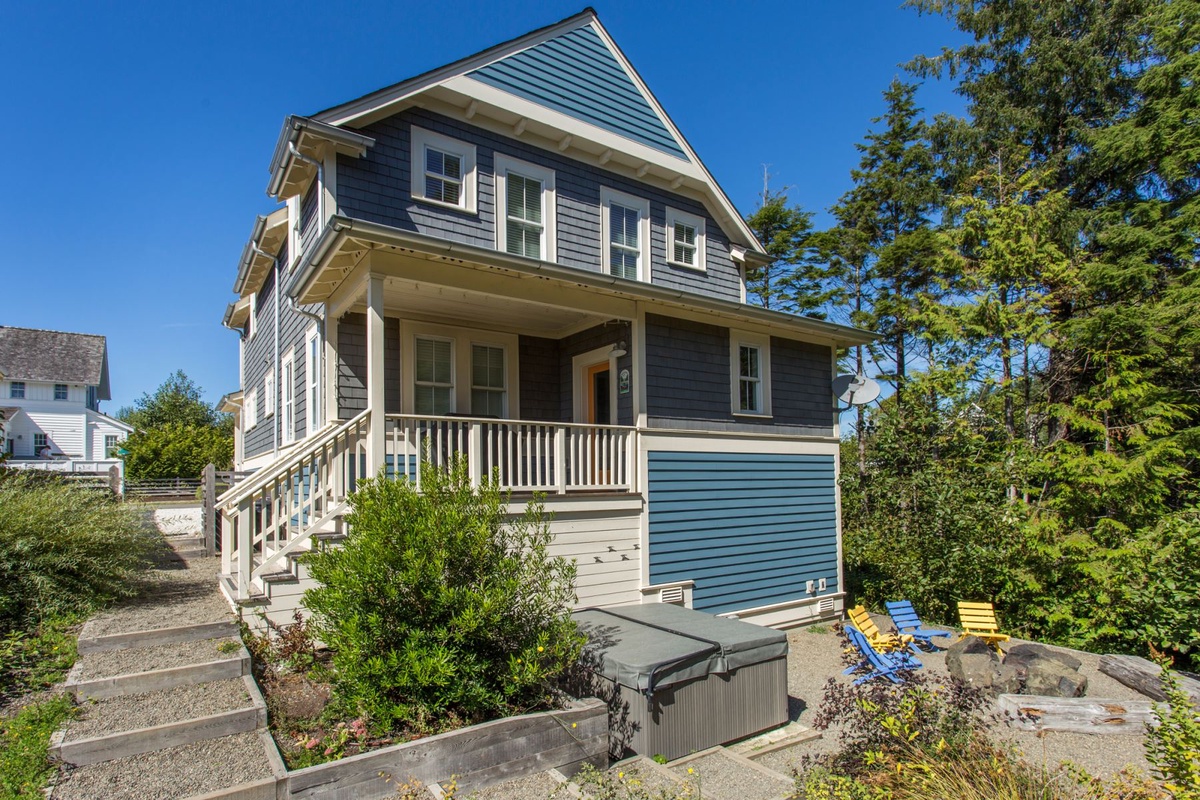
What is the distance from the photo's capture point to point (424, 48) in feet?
40.4

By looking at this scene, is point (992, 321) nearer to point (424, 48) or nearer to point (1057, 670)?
point (1057, 670)

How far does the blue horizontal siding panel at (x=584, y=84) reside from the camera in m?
10.5

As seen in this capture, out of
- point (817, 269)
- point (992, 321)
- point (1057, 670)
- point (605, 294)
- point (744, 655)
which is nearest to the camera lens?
point (744, 655)

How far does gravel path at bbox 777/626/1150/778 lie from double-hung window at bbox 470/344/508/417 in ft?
19.0

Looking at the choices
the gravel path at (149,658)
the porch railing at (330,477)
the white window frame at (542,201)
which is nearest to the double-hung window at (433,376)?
the porch railing at (330,477)

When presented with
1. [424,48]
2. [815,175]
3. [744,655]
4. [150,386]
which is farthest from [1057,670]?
[150,386]

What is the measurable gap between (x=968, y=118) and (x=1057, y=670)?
17.3 meters

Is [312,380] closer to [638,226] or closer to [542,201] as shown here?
[542,201]

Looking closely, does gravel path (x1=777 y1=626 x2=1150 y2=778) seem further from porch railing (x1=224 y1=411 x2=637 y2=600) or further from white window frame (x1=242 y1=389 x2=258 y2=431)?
white window frame (x1=242 y1=389 x2=258 y2=431)

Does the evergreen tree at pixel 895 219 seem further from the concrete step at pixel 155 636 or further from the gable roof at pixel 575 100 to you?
the concrete step at pixel 155 636

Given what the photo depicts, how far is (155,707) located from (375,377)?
3201 millimetres

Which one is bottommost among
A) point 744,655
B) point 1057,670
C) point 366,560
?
point 1057,670

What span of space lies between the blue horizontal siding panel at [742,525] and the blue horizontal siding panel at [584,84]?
623 cm

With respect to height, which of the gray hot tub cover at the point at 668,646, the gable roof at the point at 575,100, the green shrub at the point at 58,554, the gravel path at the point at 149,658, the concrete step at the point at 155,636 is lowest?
the gray hot tub cover at the point at 668,646
